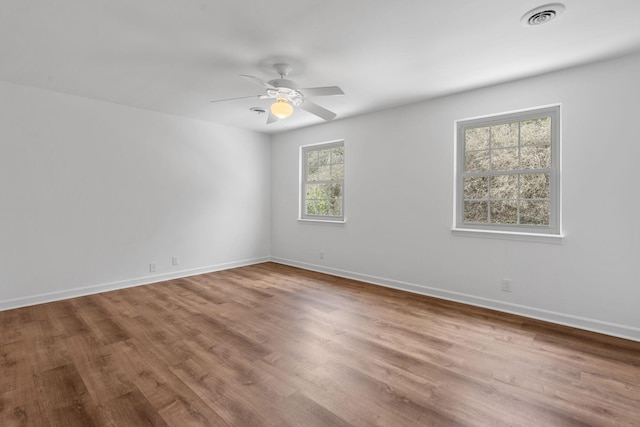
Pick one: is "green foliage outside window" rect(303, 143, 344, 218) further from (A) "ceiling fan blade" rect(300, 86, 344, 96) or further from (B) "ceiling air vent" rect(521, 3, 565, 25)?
(B) "ceiling air vent" rect(521, 3, 565, 25)

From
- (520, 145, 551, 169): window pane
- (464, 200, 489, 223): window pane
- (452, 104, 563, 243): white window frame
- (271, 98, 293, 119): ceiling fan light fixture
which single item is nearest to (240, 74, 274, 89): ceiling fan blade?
(271, 98, 293, 119): ceiling fan light fixture

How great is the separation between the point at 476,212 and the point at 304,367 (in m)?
2.75

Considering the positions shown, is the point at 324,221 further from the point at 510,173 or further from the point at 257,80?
the point at 257,80

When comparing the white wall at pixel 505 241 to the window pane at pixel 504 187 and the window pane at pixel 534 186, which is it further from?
the window pane at pixel 504 187

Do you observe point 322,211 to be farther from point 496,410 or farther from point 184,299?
point 496,410

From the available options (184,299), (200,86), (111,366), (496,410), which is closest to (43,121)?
(200,86)

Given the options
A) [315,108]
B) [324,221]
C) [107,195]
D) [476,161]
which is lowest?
[324,221]

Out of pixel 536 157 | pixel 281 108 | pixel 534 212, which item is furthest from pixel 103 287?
pixel 536 157

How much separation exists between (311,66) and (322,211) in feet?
9.29

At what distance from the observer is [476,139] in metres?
3.74

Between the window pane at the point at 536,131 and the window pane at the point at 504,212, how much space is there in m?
0.68

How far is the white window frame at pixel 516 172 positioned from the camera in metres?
3.17

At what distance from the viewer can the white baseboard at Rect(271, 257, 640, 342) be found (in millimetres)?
2822

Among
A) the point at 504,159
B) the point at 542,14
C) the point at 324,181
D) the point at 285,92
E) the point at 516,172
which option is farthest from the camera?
the point at 324,181
